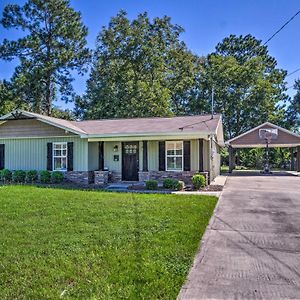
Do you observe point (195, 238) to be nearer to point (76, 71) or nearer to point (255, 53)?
point (76, 71)

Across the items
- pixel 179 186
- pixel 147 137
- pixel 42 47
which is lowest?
pixel 179 186

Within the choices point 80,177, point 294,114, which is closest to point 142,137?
point 80,177

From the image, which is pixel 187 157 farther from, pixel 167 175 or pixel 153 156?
pixel 153 156

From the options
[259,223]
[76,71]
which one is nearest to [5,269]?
[259,223]

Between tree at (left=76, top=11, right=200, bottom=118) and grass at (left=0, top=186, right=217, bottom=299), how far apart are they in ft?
71.5

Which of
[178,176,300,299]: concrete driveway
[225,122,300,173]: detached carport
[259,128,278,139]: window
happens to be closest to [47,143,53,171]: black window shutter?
[178,176,300,299]: concrete driveway

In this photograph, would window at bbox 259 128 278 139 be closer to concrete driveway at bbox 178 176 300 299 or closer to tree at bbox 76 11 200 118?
tree at bbox 76 11 200 118

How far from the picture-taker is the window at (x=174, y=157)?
15125 mm

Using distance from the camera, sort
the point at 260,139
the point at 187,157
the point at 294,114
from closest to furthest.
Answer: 1. the point at 187,157
2. the point at 260,139
3. the point at 294,114

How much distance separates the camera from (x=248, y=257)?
17.0 feet

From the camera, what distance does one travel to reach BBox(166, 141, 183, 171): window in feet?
49.6

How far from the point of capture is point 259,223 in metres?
7.50

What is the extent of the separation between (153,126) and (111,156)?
2.55m

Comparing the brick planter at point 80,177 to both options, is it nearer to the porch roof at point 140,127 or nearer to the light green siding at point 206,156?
the porch roof at point 140,127
